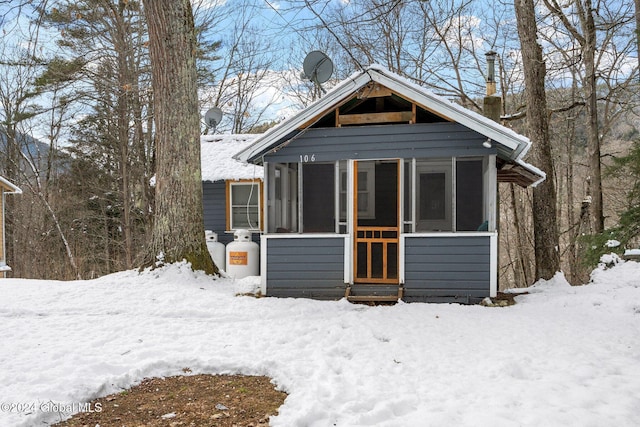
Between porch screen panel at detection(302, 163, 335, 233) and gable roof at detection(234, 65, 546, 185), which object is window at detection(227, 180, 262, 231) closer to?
porch screen panel at detection(302, 163, 335, 233)

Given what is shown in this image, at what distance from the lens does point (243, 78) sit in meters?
18.9

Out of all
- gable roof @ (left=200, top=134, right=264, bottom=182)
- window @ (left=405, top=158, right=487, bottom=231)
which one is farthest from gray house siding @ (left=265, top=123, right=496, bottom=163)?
gable roof @ (left=200, top=134, right=264, bottom=182)

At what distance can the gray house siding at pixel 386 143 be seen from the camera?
24.2 ft

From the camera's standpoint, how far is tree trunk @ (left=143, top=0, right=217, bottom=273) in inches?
314

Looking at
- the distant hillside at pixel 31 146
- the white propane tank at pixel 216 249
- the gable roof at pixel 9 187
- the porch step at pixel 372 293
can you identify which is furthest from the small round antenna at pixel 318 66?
the distant hillside at pixel 31 146

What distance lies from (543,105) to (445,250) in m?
4.30

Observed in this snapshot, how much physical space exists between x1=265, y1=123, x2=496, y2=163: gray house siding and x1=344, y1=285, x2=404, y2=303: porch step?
7.15 ft

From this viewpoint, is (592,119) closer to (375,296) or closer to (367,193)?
(367,193)

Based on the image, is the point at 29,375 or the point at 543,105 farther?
the point at 543,105

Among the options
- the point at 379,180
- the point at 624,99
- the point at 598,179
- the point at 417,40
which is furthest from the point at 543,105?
the point at 417,40

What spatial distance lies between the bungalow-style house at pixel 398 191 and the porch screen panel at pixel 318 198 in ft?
2.60

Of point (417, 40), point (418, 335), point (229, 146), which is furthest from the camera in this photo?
point (417, 40)

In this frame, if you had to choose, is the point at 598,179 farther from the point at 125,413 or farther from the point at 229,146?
the point at 125,413

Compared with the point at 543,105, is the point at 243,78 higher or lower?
higher
